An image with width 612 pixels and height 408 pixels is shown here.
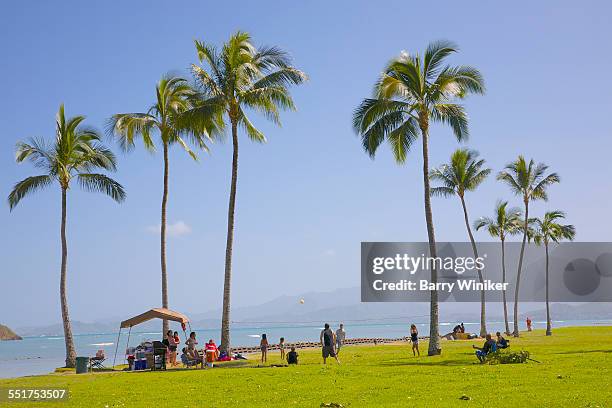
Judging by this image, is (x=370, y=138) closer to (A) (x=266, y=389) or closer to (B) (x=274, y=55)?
(B) (x=274, y=55)

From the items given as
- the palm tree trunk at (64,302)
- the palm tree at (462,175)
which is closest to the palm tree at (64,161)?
the palm tree trunk at (64,302)

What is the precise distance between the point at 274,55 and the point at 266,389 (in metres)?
19.6

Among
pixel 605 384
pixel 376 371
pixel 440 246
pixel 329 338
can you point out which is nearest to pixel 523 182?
pixel 440 246

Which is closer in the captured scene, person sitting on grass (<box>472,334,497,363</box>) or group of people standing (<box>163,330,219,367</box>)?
person sitting on grass (<box>472,334,497,363</box>)

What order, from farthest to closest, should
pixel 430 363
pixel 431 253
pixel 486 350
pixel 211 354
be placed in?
pixel 431 253
pixel 211 354
pixel 430 363
pixel 486 350

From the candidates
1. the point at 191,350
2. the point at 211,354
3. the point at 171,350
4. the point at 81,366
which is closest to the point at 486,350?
the point at 211,354

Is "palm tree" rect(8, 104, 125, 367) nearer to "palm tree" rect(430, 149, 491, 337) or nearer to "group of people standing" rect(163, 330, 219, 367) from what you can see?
"group of people standing" rect(163, 330, 219, 367)

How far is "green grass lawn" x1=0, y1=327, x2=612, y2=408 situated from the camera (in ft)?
54.1

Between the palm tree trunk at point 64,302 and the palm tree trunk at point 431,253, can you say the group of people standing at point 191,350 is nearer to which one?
the palm tree trunk at point 64,302

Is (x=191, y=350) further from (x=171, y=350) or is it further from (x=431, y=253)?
(x=431, y=253)

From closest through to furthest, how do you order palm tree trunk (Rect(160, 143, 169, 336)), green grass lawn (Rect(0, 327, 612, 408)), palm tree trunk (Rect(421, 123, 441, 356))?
green grass lawn (Rect(0, 327, 612, 408)) → palm tree trunk (Rect(421, 123, 441, 356)) → palm tree trunk (Rect(160, 143, 169, 336))

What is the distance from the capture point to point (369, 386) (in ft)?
64.7

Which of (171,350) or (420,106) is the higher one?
(420,106)

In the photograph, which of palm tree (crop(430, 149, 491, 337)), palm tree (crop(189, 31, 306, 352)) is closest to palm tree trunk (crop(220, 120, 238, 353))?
palm tree (crop(189, 31, 306, 352))
